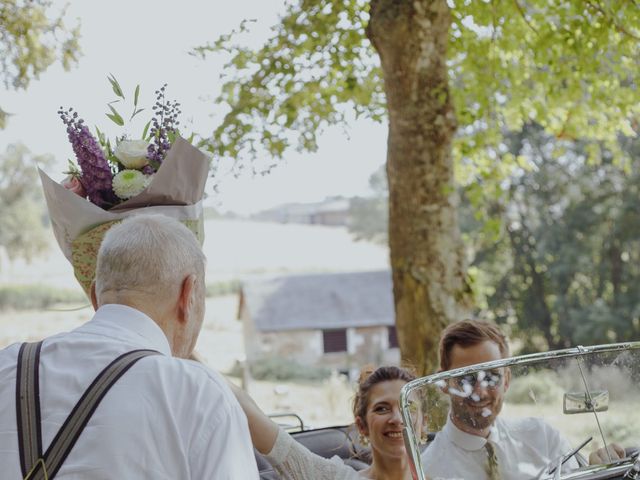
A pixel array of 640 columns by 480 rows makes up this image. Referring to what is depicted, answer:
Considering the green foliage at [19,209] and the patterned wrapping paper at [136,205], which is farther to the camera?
the green foliage at [19,209]

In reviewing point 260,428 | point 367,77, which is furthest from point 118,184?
point 367,77

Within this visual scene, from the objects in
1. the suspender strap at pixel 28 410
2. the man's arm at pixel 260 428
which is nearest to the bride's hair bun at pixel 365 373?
the man's arm at pixel 260 428

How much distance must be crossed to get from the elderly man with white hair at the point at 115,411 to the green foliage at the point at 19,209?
3315 centimetres

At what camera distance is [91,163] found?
2199 mm

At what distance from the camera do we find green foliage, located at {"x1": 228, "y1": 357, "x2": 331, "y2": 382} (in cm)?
2881

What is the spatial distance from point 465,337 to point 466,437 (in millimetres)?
984

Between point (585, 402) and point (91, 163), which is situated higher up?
point (91, 163)

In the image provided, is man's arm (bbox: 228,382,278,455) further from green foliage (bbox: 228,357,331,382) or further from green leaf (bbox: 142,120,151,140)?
green foliage (bbox: 228,357,331,382)

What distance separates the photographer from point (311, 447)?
10.5 feet

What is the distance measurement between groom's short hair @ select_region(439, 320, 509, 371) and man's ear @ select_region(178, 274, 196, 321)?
131 cm

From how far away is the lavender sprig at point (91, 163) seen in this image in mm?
2186

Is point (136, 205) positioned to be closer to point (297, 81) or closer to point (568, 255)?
point (297, 81)

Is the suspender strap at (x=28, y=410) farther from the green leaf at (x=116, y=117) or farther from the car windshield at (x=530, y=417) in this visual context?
the green leaf at (x=116, y=117)

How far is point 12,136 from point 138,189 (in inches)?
1273
